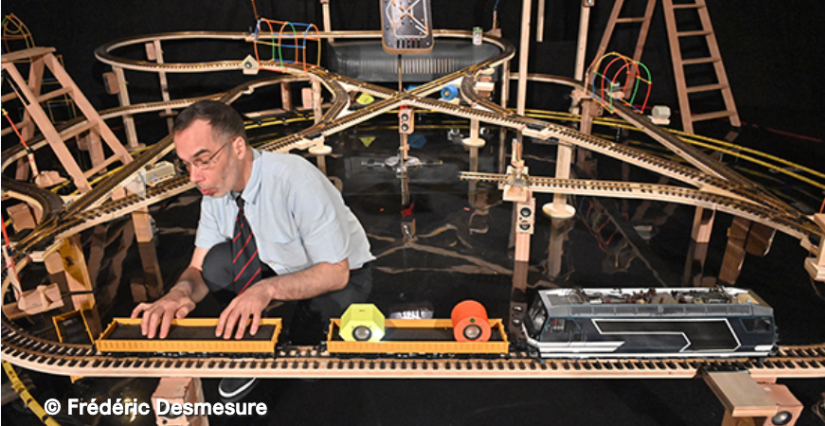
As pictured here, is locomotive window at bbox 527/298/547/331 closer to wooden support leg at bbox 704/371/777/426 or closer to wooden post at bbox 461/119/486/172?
wooden support leg at bbox 704/371/777/426

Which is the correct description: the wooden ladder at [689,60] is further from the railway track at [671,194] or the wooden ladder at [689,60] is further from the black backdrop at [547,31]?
the railway track at [671,194]

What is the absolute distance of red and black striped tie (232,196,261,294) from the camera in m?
3.03

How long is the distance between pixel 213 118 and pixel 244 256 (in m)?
0.89

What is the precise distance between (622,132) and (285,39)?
234 inches

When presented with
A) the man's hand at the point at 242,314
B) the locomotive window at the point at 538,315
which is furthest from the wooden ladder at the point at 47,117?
the locomotive window at the point at 538,315

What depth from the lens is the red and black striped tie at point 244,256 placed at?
119 inches

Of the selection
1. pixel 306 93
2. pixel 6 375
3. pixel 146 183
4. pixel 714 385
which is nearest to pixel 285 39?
pixel 306 93

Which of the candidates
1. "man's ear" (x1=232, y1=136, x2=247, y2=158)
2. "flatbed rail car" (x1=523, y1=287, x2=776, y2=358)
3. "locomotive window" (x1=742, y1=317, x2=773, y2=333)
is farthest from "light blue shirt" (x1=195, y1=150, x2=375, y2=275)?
"locomotive window" (x1=742, y1=317, x2=773, y2=333)

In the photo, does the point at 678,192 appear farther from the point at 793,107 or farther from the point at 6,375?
the point at 793,107

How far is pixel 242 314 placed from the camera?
2.35m

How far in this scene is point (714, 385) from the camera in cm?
209

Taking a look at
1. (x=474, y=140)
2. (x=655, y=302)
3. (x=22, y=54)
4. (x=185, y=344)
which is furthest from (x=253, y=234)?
(x=474, y=140)

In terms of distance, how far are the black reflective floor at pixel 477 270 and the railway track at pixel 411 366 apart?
1013 millimetres

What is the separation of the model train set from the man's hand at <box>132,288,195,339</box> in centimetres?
4
